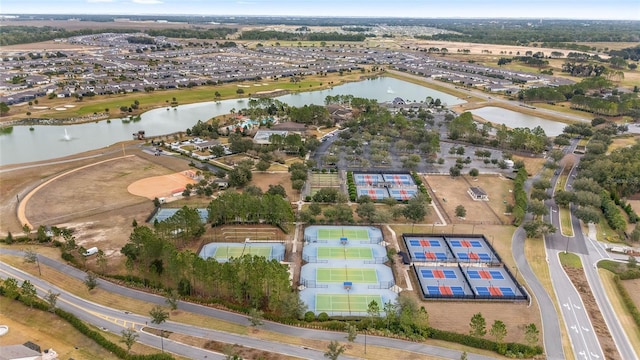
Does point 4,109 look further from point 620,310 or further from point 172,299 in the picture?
point 620,310

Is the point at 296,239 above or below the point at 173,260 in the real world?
below

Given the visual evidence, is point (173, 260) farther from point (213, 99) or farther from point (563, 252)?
point (213, 99)

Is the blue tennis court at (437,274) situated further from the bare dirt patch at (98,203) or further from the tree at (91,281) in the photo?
the bare dirt patch at (98,203)

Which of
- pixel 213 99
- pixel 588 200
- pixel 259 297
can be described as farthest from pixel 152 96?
pixel 588 200

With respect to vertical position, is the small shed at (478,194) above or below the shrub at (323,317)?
above

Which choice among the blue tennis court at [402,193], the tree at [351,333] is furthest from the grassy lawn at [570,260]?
the tree at [351,333]

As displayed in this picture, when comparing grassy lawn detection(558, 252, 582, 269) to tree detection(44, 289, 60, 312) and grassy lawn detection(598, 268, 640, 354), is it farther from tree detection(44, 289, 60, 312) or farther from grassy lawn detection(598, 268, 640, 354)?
tree detection(44, 289, 60, 312)

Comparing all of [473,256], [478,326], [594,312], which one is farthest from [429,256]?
[594,312]
